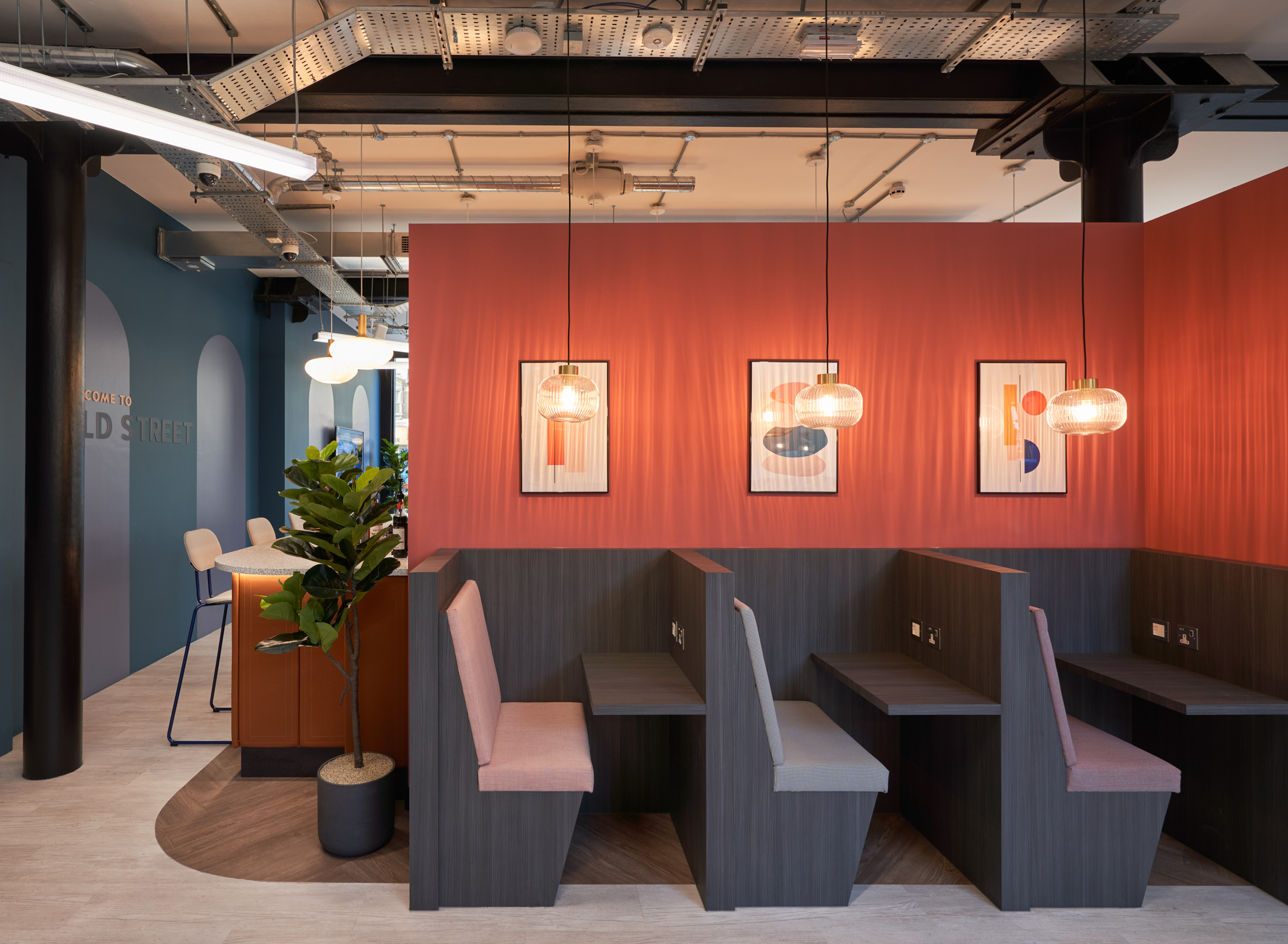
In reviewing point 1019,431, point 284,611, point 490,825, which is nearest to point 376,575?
point 284,611

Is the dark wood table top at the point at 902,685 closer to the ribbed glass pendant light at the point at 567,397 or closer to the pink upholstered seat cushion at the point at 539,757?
the pink upholstered seat cushion at the point at 539,757

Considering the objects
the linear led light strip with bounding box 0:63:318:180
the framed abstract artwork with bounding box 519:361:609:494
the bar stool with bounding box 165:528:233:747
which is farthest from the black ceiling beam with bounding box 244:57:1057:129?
the bar stool with bounding box 165:528:233:747

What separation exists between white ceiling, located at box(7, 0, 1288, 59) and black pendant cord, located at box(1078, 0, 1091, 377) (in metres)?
0.36

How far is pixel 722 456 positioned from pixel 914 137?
291cm

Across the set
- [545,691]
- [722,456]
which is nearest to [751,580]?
[722,456]

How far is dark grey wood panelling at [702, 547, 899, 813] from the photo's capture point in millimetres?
3783

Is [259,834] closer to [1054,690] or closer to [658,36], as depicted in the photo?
[1054,690]

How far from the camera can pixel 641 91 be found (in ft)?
12.7

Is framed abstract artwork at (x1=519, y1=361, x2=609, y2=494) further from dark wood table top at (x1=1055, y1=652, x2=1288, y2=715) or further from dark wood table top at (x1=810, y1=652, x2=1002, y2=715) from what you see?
dark wood table top at (x1=1055, y1=652, x2=1288, y2=715)

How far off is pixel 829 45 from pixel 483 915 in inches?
154

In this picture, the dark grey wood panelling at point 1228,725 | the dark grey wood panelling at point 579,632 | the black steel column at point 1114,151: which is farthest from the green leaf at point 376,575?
the black steel column at point 1114,151

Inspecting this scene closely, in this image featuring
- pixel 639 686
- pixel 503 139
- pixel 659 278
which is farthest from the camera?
pixel 503 139

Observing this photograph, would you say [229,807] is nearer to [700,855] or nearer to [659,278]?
[700,855]

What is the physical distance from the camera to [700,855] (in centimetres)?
298
